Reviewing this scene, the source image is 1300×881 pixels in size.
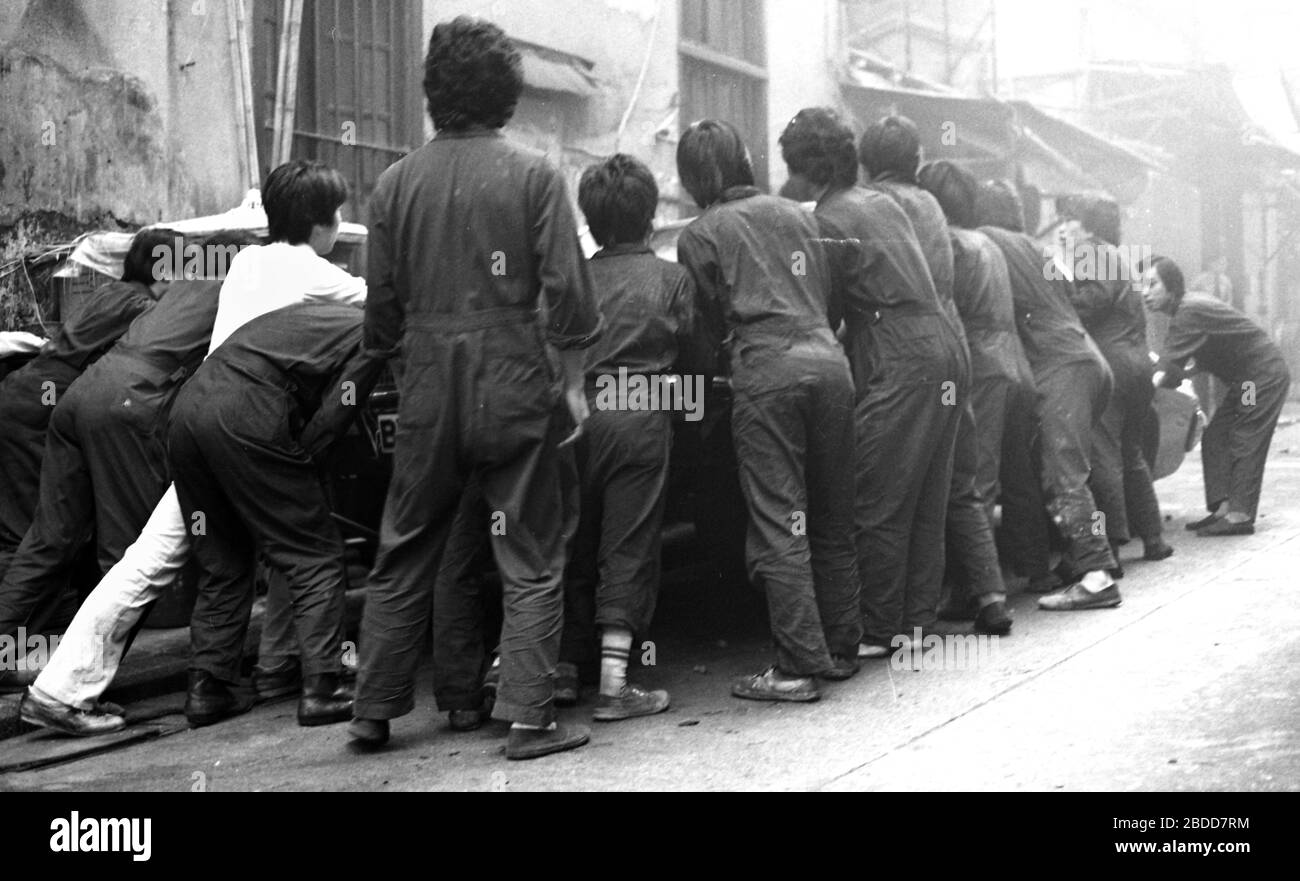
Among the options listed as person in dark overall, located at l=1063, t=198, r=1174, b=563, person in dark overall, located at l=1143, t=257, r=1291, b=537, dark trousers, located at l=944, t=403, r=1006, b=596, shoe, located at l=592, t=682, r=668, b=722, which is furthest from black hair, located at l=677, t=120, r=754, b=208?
person in dark overall, located at l=1143, t=257, r=1291, b=537

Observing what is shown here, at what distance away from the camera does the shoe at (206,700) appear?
568cm

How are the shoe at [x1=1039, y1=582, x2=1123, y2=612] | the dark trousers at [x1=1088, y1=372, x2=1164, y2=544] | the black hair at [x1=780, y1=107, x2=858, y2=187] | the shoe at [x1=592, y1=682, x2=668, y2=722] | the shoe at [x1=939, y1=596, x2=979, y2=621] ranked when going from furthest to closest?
the dark trousers at [x1=1088, y1=372, x2=1164, y2=544] → the shoe at [x1=1039, y1=582, x2=1123, y2=612] → the shoe at [x1=939, y1=596, x2=979, y2=621] → the black hair at [x1=780, y1=107, x2=858, y2=187] → the shoe at [x1=592, y1=682, x2=668, y2=722]

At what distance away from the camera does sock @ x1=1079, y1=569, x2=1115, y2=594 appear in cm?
730

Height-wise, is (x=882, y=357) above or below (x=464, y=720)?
above

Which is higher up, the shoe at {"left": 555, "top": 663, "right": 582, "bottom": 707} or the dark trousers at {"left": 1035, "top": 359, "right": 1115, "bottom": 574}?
the dark trousers at {"left": 1035, "top": 359, "right": 1115, "bottom": 574}

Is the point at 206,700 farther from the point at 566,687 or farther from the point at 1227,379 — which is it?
the point at 1227,379

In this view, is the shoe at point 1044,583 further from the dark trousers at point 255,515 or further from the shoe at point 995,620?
the dark trousers at point 255,515

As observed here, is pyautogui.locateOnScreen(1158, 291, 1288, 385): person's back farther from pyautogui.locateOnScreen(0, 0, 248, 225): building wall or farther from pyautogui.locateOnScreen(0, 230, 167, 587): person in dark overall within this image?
pyautogui.locateOnScreen(0, 230, 167, 587): person in dark overall

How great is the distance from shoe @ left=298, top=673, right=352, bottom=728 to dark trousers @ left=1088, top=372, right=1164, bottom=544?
13.6ft

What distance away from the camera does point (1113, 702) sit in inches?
211

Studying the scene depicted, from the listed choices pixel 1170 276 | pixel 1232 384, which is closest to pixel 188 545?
pixel 1170 276

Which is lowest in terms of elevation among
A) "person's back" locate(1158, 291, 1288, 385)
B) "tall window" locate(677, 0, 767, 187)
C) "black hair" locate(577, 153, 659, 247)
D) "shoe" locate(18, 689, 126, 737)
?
"shoe" locate(18, 689, 126, 737)

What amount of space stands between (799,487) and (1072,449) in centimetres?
236

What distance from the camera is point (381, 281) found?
505cm
